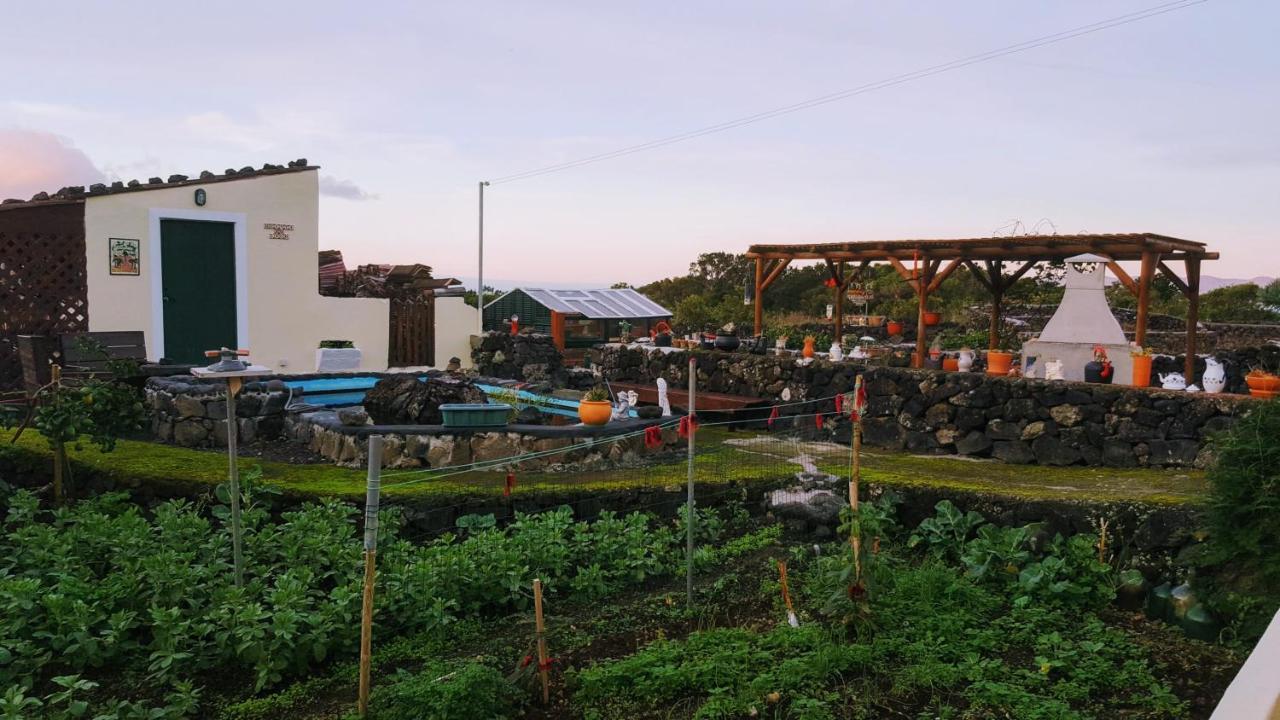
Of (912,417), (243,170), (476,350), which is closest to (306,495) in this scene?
(912,417)

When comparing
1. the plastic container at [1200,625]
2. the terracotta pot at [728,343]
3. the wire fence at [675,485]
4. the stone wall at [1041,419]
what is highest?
the terracotta pot at [728,343]

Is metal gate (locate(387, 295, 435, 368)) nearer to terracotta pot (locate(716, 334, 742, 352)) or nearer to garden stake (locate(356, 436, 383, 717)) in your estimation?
terracotta pot (locate(716, 334, 742, 352))

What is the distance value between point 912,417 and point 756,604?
20.4ft

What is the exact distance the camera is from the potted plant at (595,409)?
9703 mm

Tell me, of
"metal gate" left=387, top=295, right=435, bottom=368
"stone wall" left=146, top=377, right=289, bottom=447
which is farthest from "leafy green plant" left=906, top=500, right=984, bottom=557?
"metal gate" left=387, top=295, right=435, bottom=368

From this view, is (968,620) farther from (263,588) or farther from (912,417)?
(912,417)

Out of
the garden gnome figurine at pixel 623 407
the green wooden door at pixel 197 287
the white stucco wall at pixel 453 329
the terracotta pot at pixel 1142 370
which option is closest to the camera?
the terracotta pot at pixel 1142 370

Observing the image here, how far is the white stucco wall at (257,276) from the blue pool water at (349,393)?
255cm

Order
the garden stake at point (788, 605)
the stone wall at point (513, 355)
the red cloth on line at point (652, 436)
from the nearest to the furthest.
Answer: the garden stake at point (788, 605) < the red cloth on line at point (652, 436) < the stone wall at point (513, 355)

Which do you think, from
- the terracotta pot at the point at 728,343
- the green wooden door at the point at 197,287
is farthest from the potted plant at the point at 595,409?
the green wooden door at the point at 197,287

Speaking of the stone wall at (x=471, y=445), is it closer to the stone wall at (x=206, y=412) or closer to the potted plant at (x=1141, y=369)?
the stone wall at (x=206, y=412)

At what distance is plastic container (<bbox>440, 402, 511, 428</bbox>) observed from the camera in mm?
9227

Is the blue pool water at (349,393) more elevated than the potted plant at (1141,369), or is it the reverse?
the potted plant at (1141,369)

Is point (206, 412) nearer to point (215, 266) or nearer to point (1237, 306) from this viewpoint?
point (215, 266)
